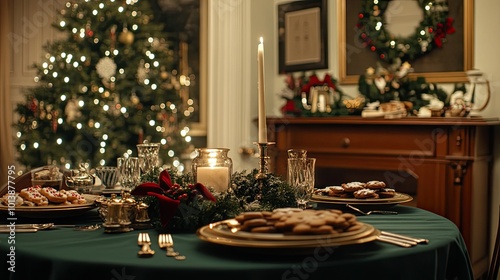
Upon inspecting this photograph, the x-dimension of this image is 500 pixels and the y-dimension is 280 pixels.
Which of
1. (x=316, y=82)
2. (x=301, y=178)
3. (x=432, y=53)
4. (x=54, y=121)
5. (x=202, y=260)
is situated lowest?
(x=202, y=260)

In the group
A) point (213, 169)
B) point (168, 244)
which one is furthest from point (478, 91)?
point (168, 244)

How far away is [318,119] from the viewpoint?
14.6 ft

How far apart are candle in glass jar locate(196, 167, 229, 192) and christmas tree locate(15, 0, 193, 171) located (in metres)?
3.28

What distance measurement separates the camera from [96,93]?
5117 millimetres

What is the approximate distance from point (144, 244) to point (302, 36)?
3.86m

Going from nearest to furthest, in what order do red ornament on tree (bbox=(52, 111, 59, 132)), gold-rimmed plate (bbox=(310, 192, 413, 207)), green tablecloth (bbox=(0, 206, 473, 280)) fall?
green tablecloth (bbox=(0, 206, 473, 280)) → gold-rimmed plate (bbox=(310, 192, 413, 207)) → red ornament on tree (bbox=(52, 111, 59, 132))

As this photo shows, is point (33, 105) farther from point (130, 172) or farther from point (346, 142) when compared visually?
point (130, 172)

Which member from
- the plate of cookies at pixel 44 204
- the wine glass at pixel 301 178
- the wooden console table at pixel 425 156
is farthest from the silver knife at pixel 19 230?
the wooden console table at pixel 425 156

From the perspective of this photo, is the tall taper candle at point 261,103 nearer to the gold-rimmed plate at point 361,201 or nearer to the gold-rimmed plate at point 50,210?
the gold-rimmed plate at point 361,201

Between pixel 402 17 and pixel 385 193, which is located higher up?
pixel 402 17

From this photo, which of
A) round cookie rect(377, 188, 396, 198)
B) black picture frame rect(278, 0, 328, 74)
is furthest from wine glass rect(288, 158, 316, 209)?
black picture frame rect(278, 0, 328, 74)

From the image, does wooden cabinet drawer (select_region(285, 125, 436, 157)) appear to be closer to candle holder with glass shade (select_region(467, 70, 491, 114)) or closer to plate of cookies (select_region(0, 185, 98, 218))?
candle holder with glass shade (select_region(467, 70, 491, 114))

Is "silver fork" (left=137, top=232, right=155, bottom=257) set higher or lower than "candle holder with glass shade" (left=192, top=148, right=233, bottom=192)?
lower

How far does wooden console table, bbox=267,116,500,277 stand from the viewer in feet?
12.6
